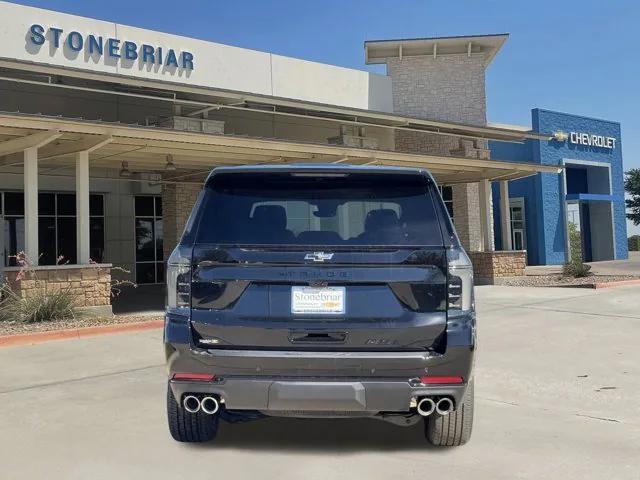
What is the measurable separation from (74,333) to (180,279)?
6.80 m

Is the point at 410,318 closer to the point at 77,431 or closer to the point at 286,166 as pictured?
the point at 286,166

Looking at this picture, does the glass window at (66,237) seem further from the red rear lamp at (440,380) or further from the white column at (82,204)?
the red rear lamp at (440,380)

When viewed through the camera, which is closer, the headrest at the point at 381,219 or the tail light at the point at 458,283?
the tail light at the point at 458,283

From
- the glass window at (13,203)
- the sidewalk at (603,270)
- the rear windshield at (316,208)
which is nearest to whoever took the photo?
the rear windshield at (316,208)

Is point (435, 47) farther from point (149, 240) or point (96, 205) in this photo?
point (96, 205)

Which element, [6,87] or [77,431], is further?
[6,87]

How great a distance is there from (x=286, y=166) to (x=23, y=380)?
4588mm

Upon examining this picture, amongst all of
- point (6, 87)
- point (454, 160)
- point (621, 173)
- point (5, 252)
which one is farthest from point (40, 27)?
point (621, 173)

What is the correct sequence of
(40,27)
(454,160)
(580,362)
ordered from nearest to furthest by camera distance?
(580,362) → (40,27) → (454,160)

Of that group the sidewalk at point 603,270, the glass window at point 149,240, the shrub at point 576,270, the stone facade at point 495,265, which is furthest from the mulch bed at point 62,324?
the sidewalk at point 603,270

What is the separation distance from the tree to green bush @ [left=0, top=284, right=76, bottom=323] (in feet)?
173

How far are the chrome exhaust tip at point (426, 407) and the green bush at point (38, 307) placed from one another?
8.82 metres

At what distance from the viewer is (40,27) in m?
15.7

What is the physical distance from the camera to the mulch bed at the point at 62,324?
32.5 feet
